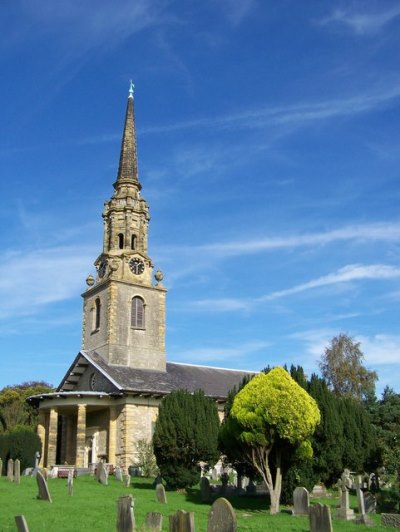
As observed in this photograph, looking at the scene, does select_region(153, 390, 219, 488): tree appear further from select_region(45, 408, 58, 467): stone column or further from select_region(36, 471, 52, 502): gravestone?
select_region(45, 408, 58, 467): stone column

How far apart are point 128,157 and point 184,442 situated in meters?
30.1

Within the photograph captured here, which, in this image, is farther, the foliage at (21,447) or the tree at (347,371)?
the tree at (347,371)

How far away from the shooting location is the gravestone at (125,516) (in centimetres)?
1180

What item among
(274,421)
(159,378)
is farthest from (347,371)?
(274,421)

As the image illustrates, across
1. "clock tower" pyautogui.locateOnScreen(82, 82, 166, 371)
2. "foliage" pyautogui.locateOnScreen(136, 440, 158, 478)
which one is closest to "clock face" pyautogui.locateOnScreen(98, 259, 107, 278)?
"clock tower" pyautogui.locateOnScreen(82, 82, 166, 371)

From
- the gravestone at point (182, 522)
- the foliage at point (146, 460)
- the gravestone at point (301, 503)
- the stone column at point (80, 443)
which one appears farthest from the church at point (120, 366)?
the gravestone at point (182, 522)

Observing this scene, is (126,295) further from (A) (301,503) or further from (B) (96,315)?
(A) (301,503)

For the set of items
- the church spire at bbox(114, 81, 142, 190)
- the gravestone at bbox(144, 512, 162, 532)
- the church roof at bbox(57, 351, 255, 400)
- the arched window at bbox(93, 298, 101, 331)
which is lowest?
the gravestone at bbox(144, 512, 162, 532)

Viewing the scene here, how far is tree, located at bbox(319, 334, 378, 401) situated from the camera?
1789 inches

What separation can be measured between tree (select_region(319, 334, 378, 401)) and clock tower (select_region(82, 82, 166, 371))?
13.7 metres

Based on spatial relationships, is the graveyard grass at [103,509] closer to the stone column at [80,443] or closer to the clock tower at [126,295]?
the stone column at [80,443]

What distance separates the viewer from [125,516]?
470 inches

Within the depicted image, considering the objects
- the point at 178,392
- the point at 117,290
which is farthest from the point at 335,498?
the point at 117,290

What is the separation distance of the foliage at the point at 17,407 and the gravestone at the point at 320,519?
46.4 m
